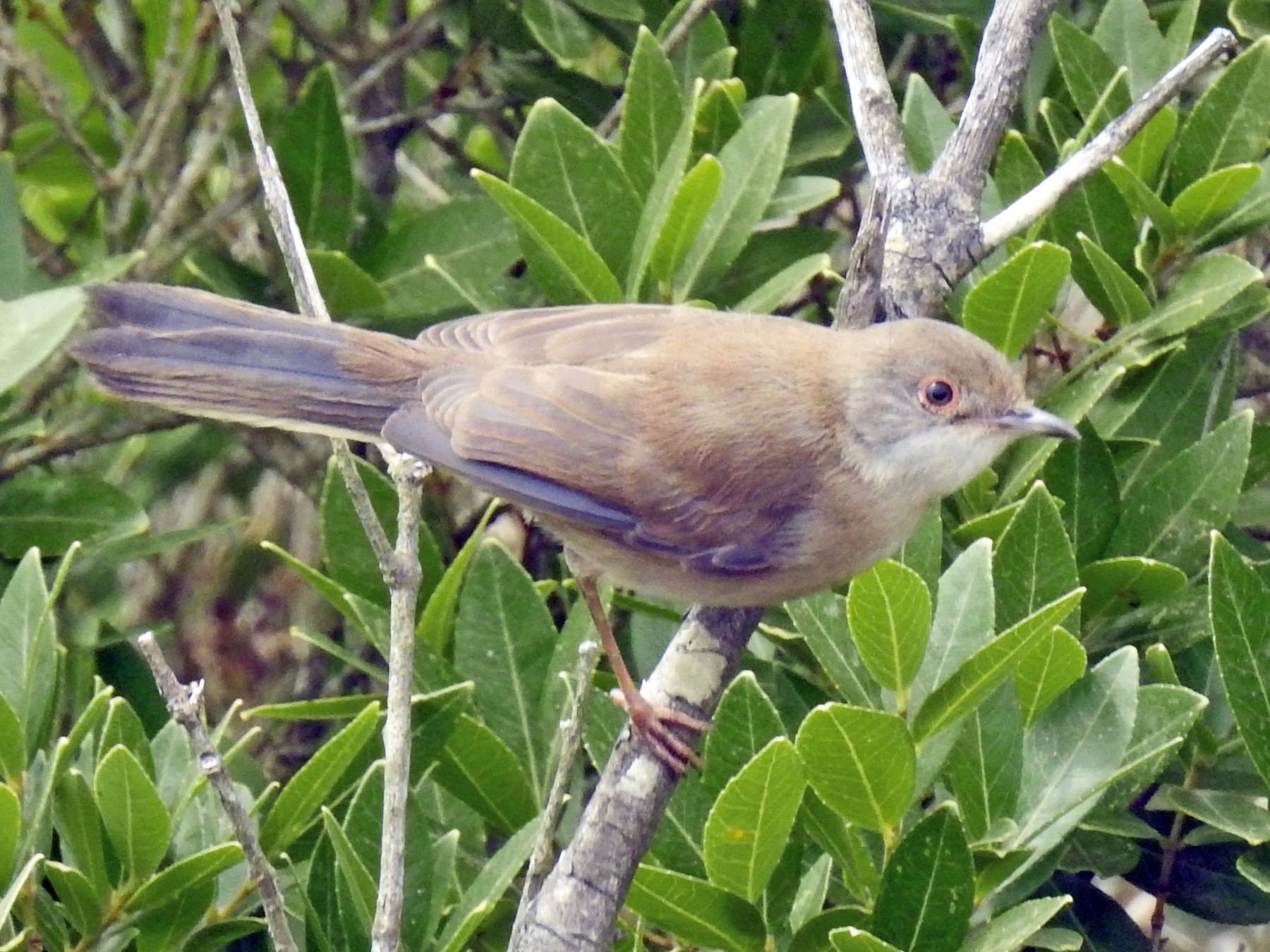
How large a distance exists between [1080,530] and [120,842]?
1.90 meters

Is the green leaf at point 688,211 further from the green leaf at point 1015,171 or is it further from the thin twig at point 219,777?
the thin twig at point 219,777

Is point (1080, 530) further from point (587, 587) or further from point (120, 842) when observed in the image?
point (120, 842)

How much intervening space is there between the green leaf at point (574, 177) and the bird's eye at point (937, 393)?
2.51ft

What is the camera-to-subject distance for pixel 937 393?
3.52 m

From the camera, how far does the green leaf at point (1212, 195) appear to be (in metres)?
3.18

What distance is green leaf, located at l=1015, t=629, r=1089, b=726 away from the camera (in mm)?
2607

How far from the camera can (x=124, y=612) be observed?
4.94 m

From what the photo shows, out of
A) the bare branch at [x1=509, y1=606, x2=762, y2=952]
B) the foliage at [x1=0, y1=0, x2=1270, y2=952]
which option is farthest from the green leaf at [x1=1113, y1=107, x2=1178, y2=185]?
the bare branch at [x1=509, y1=606, x2=762, y2=952]

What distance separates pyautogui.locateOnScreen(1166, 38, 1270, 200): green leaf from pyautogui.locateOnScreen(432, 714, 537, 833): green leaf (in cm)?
195

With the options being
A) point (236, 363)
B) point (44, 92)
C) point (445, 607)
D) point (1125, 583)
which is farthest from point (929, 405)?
point (44, 92)

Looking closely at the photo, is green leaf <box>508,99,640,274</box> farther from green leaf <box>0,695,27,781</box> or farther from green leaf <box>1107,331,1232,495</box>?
green leaf <box>0,695,27,781</box>

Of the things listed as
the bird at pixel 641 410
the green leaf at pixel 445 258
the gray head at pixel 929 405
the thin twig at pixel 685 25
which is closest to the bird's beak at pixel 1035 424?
the gray head at pixel 929 405

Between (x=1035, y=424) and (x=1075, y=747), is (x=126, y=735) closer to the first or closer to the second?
(x=1075, y=747)

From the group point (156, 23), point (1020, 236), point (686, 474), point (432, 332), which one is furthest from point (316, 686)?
point (1020, 236)
